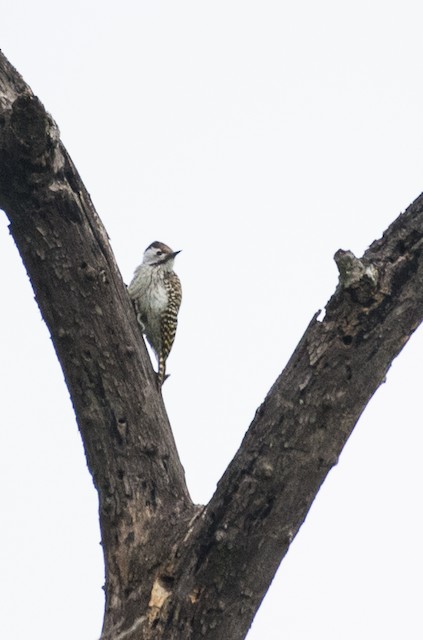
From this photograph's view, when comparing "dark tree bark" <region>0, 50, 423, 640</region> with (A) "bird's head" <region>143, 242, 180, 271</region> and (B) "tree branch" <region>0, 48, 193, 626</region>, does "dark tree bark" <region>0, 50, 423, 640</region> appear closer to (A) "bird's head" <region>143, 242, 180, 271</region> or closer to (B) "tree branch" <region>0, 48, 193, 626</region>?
(B) "tree branch" <region>0, 48, 193, 626</region>

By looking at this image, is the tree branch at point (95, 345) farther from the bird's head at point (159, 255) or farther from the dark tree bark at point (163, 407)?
the bird's head at point (159, 255)

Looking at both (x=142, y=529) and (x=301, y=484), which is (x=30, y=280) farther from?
(x=301, y=484)

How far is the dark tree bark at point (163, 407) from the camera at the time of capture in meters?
4.15

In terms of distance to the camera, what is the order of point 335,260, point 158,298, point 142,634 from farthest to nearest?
point 158,298 → point 142,634 → point 335,260

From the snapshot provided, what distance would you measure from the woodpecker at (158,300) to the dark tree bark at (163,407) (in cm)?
338

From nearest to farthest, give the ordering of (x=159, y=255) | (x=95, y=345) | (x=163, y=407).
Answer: (x=95, y=345) → (x=163, y=407) → (x=159, y=255)

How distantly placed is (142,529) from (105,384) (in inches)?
24.2

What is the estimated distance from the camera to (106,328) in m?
4.77

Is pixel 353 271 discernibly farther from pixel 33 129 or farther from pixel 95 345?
pixel 33 129

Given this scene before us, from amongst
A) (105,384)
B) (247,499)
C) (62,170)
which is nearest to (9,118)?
A: (62,170)

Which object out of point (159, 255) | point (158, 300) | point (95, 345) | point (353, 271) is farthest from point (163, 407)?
point (159, 255)

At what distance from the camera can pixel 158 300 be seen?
845 cm

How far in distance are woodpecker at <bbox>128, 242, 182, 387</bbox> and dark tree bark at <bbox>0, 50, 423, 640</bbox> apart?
3380mm

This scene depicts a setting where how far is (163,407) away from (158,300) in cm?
361
